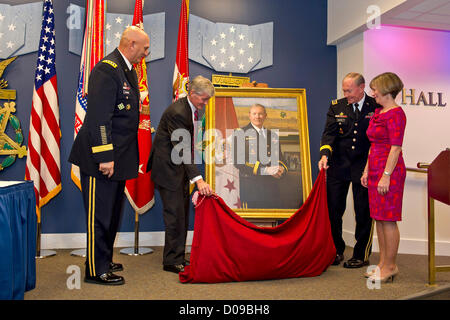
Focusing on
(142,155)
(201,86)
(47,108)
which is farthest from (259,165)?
(47,108)

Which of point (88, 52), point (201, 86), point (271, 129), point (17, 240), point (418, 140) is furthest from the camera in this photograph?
point (418, 140)

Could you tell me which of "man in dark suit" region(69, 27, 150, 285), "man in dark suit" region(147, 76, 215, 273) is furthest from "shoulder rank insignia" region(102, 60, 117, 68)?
"man in dark suit" region(147, 76, 215, 273)

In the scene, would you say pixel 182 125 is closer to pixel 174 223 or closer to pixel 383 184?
pixel 174 223

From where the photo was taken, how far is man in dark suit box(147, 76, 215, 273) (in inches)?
117

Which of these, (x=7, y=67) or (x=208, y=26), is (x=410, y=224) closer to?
(x=208, y=26)

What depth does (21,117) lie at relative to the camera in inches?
155

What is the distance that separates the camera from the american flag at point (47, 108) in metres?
3.72

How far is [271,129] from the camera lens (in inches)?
158

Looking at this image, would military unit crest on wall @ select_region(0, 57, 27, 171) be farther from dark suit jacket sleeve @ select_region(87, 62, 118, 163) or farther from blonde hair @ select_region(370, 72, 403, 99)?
blonde hair @ select_region(370, 72, 403, 99)

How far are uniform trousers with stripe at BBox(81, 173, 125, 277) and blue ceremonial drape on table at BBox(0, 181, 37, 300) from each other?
347 mm

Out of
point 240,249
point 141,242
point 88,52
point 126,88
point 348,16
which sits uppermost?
point 348,16

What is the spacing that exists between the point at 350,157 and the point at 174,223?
1.57m

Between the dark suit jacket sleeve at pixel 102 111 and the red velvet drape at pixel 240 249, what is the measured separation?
2.39 ft

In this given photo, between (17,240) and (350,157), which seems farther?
(350,157)
